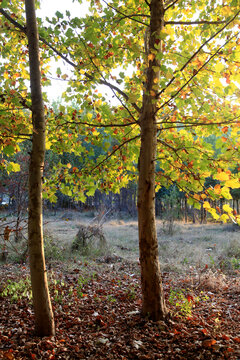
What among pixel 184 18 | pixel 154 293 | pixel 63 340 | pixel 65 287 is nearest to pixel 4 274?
pixel 65 287

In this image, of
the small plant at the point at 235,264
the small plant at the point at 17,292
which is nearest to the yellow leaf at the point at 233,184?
the small plant at the point at 17,292

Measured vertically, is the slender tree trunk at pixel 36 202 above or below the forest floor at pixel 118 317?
above

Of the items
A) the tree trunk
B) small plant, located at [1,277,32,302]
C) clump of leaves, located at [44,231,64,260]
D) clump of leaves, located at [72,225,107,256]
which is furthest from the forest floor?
clump of leaves, located at [72,225,107,256]

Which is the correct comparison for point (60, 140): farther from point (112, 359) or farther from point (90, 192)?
point (112, 359)

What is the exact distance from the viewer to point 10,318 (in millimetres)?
3307

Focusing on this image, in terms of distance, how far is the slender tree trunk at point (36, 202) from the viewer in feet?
8.39

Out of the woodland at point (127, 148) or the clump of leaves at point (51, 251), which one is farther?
the clump of leaves at point (51, 251)

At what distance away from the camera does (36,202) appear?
101 inches

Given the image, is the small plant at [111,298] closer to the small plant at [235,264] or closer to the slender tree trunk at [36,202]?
the slender tree trunk at [36,202]

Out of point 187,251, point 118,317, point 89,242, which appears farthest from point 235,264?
point 118,317

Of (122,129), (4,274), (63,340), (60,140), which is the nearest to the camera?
(63,340)

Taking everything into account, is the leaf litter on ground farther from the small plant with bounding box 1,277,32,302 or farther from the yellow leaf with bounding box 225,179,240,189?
the yellow leaf with bounding box 225,179,240,189

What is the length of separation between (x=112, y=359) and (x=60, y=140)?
8.34ft

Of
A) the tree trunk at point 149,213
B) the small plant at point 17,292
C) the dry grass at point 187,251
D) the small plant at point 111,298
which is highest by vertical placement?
the tree trunk at point 149,213
